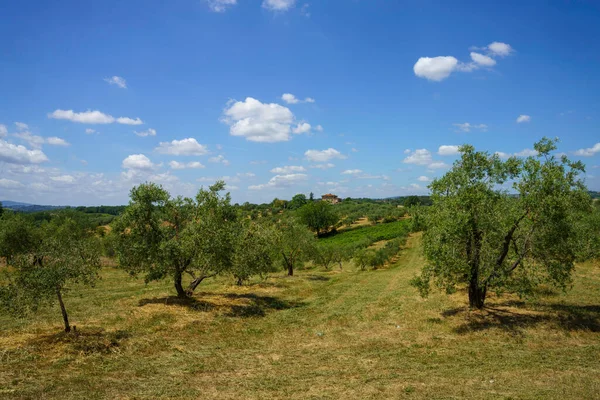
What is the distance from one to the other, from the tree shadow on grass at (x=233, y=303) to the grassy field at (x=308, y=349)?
204 millimetres

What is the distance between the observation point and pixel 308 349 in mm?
23359

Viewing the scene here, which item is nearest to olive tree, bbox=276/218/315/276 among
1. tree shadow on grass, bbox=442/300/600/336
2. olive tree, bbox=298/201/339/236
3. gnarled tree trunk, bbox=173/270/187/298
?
gnarled tree trunk, bbox=173/270/187/298

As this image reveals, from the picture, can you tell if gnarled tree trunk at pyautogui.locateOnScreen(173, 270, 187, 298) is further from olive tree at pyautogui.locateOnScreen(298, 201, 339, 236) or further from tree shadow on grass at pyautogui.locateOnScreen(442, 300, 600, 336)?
olive tree at pyautogui.locateOnScreen(298, 201, 339, 236)

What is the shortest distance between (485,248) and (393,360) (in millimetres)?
11502

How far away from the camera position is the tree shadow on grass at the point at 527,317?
80.6ft

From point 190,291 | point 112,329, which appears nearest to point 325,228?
point 190,291

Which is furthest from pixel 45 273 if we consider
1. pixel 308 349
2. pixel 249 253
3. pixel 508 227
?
pixel 508 227

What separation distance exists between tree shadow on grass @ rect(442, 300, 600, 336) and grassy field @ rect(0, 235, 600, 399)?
120 millimetres

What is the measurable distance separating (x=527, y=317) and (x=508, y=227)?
7.05m

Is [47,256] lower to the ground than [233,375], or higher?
higher

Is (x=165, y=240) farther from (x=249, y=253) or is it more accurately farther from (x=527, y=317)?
(x=527, y=317)

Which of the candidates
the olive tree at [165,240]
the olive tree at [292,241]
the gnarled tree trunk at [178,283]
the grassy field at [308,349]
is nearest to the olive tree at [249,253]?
the olive tree at [165,240]

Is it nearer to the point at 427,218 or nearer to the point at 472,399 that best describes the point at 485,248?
the point at 427,218

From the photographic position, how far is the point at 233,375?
18.5m
